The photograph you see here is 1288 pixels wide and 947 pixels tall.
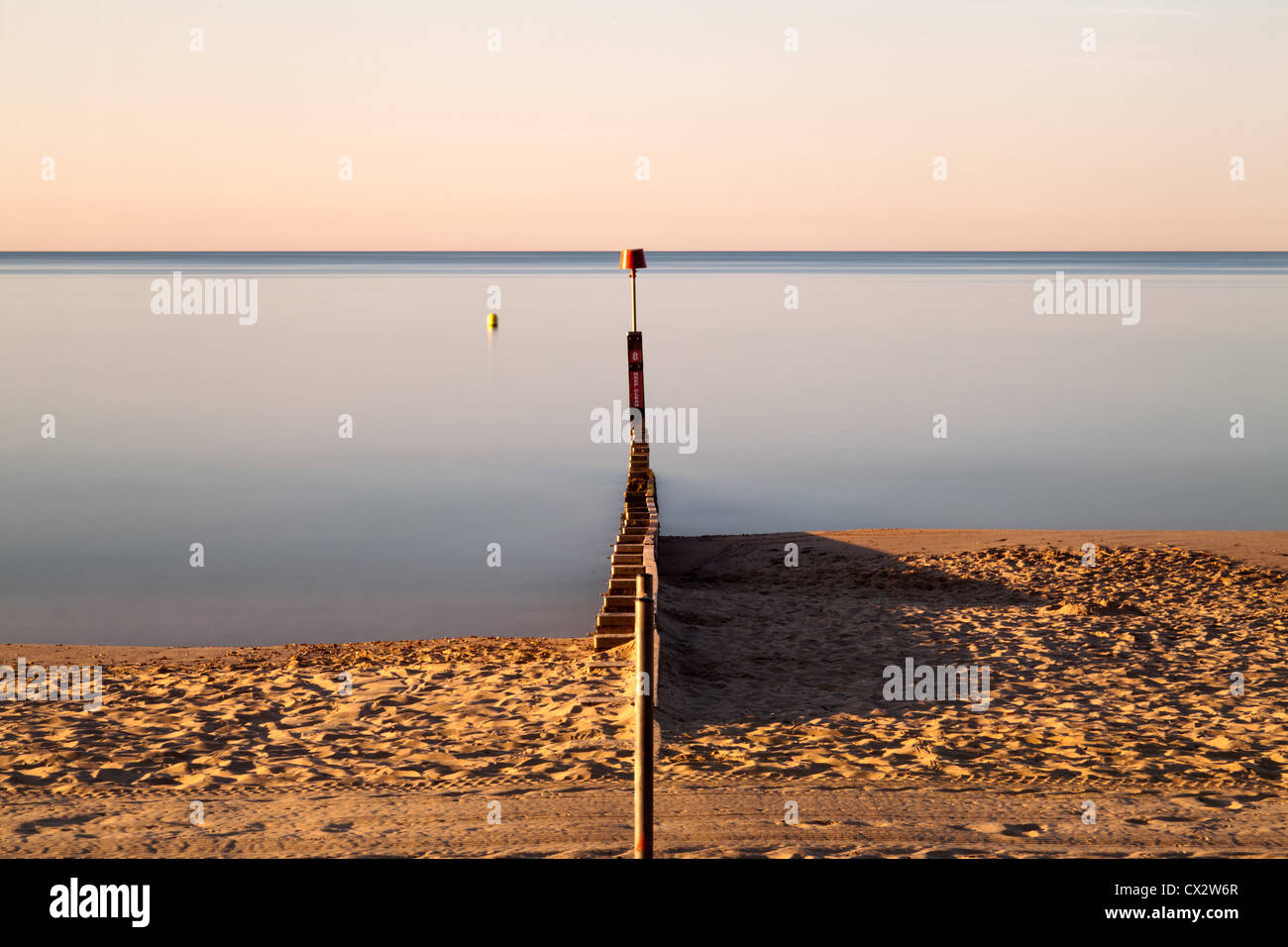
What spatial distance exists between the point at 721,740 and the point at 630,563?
5.34 meters

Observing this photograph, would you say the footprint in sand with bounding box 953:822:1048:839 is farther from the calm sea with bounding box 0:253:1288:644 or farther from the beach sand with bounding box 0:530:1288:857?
the calm sea with bounding box 0:253:1288:644

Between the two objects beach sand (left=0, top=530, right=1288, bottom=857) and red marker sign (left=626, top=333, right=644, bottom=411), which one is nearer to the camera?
beach sand (left=0, top=530, right=1288, bottom=857)

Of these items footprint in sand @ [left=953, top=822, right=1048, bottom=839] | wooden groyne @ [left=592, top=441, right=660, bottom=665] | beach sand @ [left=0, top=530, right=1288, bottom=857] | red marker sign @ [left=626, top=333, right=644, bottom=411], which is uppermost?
red marker sign @ [left=626, top=333, right=644, bottom=411]

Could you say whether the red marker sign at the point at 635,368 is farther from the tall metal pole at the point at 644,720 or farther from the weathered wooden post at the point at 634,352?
the tall metal pole at the point at 644,720

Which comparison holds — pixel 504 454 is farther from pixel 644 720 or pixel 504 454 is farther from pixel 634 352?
pixel 644 720

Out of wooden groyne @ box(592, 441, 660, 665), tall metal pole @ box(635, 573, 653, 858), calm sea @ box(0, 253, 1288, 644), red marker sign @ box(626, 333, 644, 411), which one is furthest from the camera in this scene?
red marker sign @ box(626, 333, 644, 411)

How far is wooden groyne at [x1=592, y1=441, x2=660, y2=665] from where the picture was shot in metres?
11.7

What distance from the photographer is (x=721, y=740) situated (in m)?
8.66

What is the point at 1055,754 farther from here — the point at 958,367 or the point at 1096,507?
the point at 958,367

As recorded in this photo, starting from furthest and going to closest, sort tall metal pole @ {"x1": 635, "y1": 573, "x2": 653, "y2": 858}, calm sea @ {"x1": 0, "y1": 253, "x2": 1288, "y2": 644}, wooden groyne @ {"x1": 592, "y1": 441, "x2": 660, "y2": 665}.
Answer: calm sea @ {"x1": 0, "y1": 253, "x2": 1288, "y2": 644} < wooden groyne @ {"x1": 592, "y1": 441, "x2": 660, "y2": 665} < tall metal pole @ {"x1": 635, "y1": 573, "x2": 653, "y2": 858}

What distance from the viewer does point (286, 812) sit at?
7000 mm

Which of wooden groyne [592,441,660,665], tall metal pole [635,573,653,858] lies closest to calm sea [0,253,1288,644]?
wooden groyne [592,441,660,665]

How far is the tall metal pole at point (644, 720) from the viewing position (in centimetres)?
418

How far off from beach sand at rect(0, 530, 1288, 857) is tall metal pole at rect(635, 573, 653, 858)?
6.44 feet
